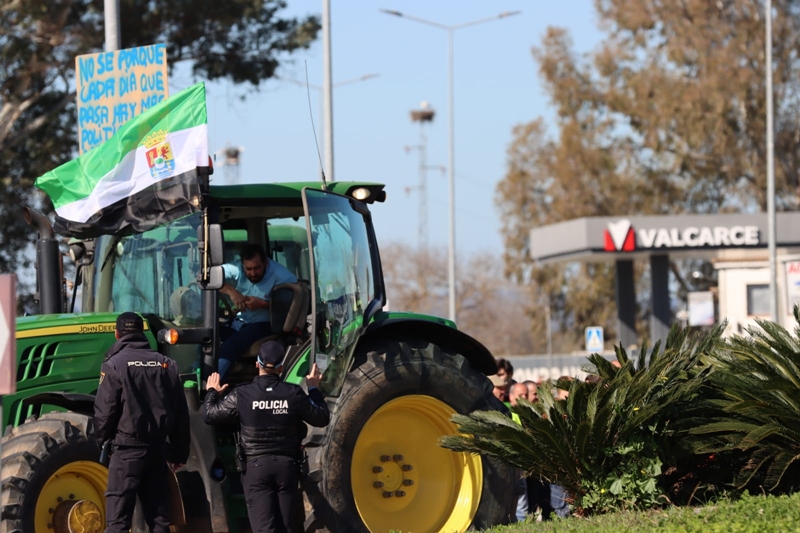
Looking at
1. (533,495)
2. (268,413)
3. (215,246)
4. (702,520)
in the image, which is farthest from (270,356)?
(533,495)

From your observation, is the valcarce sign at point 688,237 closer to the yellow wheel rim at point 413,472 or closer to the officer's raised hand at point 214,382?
the yellow wheel rim at point 413,472

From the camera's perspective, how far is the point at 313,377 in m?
7.88

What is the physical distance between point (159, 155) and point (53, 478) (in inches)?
85.3

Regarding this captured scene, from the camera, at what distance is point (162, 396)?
24.6 feet

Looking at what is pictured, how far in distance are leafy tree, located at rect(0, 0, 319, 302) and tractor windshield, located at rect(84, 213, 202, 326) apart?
18.4 metres

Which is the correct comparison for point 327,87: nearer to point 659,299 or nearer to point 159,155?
point 159,155

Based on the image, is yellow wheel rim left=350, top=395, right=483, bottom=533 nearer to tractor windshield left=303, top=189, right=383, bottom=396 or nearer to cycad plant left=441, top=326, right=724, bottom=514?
tractor windshield left=303, top=189, right=383, bottom=396

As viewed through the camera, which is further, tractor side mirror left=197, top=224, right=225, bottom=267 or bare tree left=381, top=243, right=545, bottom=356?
bare tree left=381, top=243, right=545, bottom=356

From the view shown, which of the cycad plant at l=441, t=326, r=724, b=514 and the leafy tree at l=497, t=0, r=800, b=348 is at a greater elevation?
the leafy tree at l=497, t=0, r=800, b=348

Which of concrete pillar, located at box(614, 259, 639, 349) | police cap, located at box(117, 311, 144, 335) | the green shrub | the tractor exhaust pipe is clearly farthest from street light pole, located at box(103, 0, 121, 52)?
concrete pillar, located at box(614, 259, 639, 349)

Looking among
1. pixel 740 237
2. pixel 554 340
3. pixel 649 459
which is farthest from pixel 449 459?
pixel 554 340

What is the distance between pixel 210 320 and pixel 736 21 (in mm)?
38833

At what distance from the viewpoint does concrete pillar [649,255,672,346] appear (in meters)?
35.3

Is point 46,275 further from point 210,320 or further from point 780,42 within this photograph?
point 780,42
